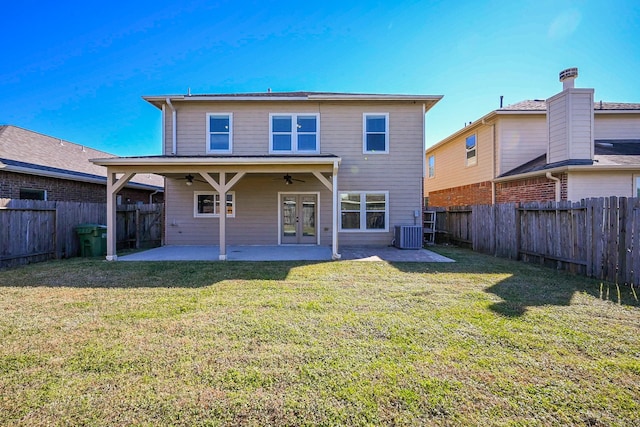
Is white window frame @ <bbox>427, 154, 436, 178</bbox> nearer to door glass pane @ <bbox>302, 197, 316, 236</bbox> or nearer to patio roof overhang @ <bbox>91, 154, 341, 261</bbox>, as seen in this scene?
door glass pane @ <bbox>302, 197, 316, 236</bbox>

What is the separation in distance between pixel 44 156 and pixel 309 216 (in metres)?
11.0

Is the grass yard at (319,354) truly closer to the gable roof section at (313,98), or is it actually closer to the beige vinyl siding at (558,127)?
the beige vinyl siding at (558,127)

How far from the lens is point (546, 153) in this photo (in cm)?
1101

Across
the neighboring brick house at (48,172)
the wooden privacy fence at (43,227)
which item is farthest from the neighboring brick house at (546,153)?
the neighboring brick house at (48,172)

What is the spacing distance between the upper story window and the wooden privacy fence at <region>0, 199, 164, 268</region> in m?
6.71

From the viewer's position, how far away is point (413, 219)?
11.3 metres

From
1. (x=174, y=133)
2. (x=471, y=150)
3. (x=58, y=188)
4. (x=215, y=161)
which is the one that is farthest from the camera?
(x=471, y=150)

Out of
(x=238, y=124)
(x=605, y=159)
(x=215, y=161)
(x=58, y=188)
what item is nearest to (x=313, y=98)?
(x=238, y=124)

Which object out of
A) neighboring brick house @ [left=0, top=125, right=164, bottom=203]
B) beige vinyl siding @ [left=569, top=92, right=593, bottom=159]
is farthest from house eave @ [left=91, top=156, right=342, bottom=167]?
beige vinyl siding @ [left=569, top=92, right=593, bottom=159]

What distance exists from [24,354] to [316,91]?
12.2 meters

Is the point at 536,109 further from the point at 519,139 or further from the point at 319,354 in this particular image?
the point at 319,354

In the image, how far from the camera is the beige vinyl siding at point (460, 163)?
12.7 meters

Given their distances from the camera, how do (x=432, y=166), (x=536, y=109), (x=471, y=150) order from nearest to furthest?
(x=536, y=109) < (x=471, y=150) < (x=432, y=166)

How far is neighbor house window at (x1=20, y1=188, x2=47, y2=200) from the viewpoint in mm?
9912
